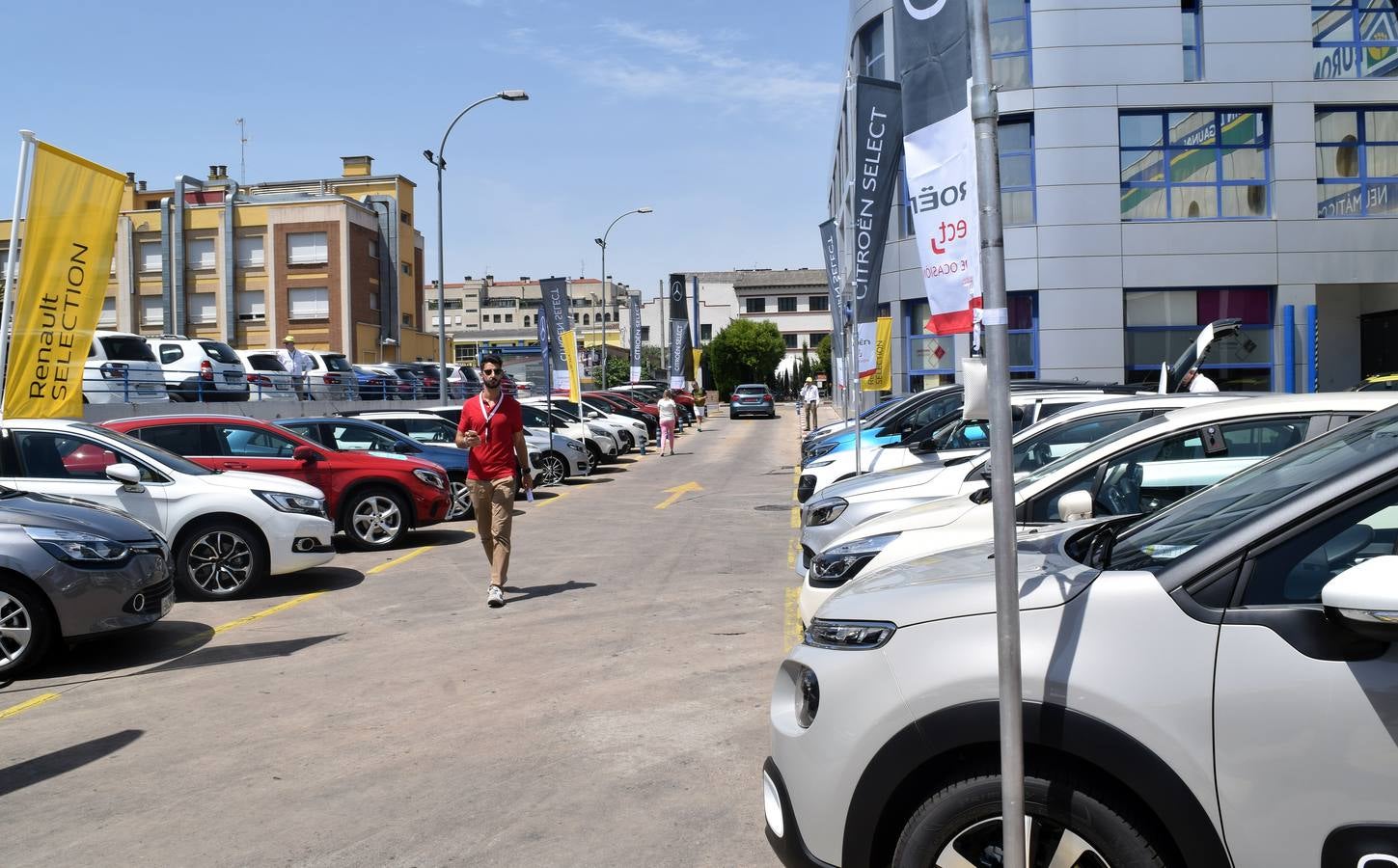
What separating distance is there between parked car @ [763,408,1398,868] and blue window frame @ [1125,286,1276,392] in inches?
885

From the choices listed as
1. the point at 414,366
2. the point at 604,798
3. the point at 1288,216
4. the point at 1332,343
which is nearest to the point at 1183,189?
the point at 1288,216

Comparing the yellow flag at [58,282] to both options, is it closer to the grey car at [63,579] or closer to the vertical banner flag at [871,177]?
the grey car at [63,579]

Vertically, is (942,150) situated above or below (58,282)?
above

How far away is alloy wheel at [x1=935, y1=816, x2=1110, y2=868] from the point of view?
278 cm

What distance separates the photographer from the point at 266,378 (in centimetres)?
2833

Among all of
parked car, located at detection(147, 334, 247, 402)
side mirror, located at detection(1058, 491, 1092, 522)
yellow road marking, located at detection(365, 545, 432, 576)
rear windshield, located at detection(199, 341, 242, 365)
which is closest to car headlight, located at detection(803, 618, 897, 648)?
side mirror, located at detection(1058, 491, 1092, 522)

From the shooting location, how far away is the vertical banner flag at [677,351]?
4694cm

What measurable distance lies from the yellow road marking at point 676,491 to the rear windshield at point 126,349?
1407 centimetres

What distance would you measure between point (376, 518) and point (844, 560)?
794 centimetres

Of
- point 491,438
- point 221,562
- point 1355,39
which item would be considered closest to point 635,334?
point 1355,39

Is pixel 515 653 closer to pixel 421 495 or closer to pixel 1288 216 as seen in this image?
pixel 421 495

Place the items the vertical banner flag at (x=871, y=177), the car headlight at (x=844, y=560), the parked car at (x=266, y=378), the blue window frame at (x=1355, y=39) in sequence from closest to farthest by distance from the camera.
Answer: the car headlight at (x=844, y=560) → the vertical banner flag at (x=871, y=177) → the blue window frame at (x=1355, y=39) → the parked car at (x=266, y=378)

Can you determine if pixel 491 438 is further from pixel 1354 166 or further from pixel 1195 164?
pixel 1354 166

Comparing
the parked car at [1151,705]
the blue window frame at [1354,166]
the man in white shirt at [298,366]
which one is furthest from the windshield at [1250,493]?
the man in white shirt at [298,366]
